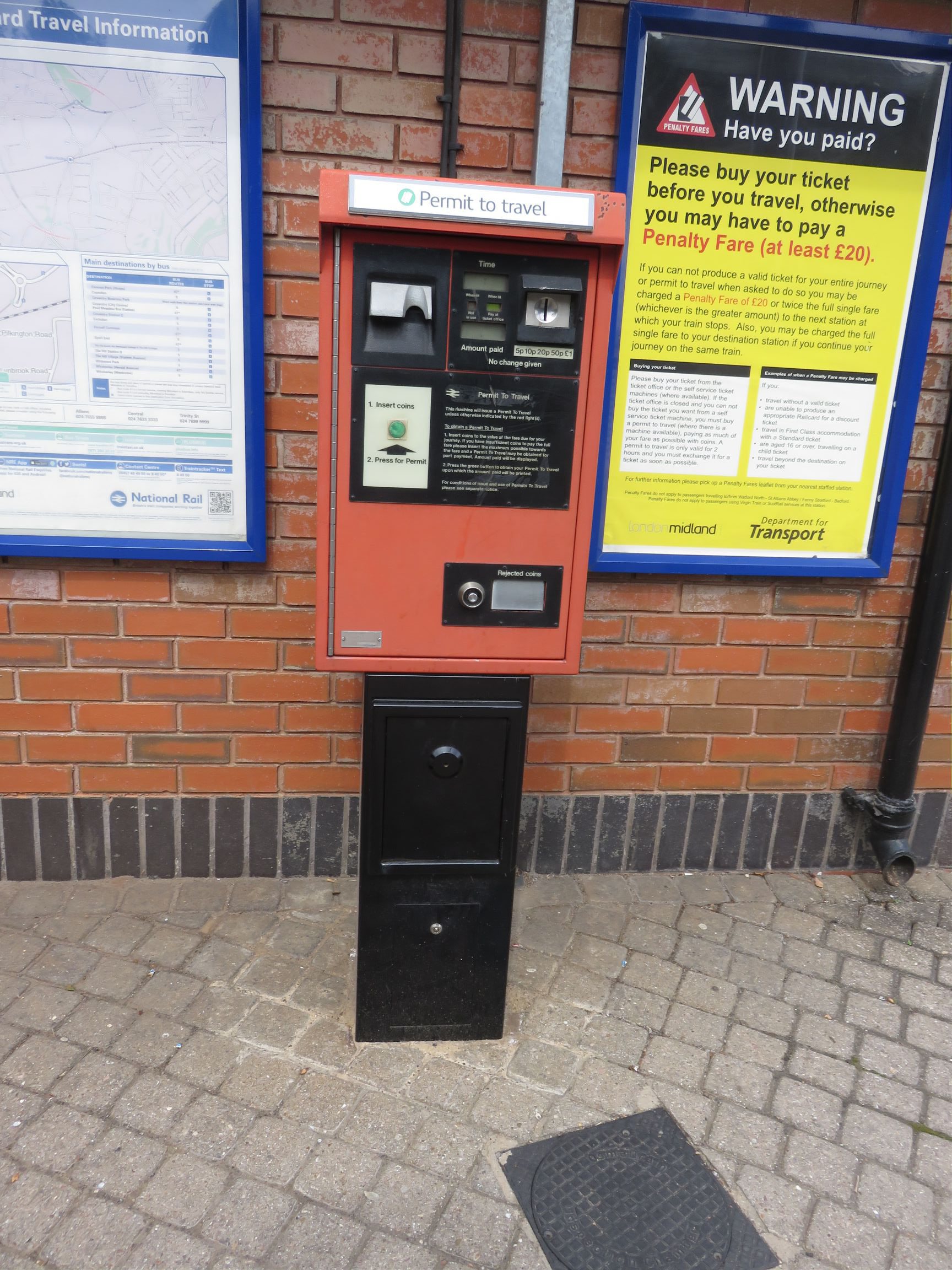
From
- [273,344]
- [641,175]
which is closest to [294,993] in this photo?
[273,344]

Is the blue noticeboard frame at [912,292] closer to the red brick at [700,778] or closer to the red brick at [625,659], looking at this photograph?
the red brick at [625,659]

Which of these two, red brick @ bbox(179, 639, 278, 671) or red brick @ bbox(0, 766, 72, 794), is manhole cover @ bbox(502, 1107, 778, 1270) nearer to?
red brick @ bbox(179, 639, 278, 671)

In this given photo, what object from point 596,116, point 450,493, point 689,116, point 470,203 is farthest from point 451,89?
point 450,493

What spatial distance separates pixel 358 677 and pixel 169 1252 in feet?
5.95

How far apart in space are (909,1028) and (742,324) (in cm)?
241

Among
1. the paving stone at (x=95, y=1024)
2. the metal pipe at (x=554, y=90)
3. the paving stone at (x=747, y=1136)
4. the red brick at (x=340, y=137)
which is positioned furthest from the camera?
the red brick at (x=340, y=137)

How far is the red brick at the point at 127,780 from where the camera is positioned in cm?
331

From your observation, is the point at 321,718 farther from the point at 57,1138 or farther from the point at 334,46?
the point at 334,46

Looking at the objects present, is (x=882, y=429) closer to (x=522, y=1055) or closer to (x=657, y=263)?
(x=657, y=263)

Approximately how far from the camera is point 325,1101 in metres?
2.45

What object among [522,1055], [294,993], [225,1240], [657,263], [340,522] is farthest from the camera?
[657,263]

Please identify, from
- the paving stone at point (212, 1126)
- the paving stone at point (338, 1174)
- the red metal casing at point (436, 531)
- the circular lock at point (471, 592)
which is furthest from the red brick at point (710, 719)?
the paving stone at point (212, 1126)

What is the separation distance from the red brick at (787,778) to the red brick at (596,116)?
2.39 metres

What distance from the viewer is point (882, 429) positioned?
3.32 meters
